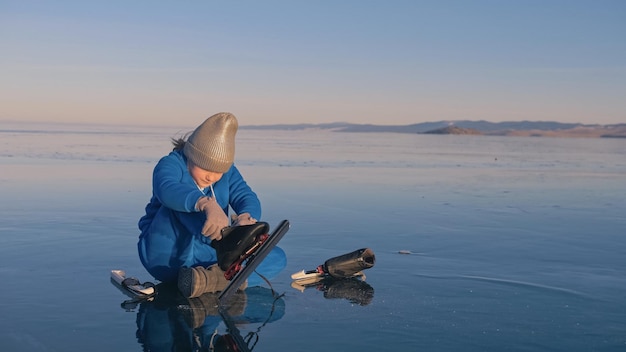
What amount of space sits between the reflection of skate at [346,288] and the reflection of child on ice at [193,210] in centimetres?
36

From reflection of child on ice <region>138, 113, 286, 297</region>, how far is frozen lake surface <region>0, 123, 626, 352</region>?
237 mm

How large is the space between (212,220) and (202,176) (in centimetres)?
72

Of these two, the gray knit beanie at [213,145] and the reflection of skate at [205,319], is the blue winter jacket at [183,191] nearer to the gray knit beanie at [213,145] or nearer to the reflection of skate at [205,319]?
the gray knit beanie at [213,145]

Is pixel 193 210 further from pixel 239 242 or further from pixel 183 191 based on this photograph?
pixel 239 242

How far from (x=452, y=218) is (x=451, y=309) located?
488 cm

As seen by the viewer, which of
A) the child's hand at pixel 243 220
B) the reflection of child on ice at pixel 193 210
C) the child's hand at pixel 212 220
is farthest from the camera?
the reflection of child on ice at pixel 193 210

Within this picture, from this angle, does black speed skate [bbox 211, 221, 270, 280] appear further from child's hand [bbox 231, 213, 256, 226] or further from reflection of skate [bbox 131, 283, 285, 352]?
reflection of skate [bbox 131, 283, 285, 352]

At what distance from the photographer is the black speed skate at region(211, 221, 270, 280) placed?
15.3 ft

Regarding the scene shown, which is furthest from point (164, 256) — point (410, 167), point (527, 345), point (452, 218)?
point (410, 167)

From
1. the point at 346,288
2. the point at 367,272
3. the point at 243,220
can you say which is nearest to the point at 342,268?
the point at 346,288

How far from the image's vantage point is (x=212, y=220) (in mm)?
4617

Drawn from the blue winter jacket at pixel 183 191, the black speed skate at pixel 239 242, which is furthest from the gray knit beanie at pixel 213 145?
the black speed skate at pixel 239 242

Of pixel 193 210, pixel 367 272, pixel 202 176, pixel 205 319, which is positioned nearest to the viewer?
pixel 205 319

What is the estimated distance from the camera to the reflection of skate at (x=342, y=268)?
18.6ft
